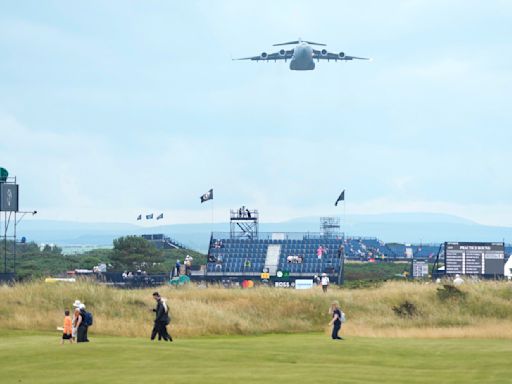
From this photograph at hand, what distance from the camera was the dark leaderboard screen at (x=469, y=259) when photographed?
8519 centimetres

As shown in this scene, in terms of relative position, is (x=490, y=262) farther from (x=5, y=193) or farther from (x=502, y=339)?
(x=502, y=339)

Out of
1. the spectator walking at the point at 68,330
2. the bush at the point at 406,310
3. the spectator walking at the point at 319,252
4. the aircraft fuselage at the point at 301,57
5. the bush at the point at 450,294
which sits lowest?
the spectator walking at the point at 68,330

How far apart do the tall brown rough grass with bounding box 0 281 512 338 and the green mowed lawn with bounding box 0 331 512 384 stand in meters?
9.91

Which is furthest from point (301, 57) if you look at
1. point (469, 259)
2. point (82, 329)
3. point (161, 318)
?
point (82, 329)

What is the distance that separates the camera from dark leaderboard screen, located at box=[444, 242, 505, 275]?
279 ft

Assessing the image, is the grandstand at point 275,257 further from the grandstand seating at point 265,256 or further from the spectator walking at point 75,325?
the spectator walking at point 75,325

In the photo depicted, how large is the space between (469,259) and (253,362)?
186ft

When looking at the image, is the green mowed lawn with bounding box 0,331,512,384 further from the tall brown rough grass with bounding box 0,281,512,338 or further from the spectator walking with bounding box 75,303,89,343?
the tall brown rough grass with bounding box 0,281,512,338

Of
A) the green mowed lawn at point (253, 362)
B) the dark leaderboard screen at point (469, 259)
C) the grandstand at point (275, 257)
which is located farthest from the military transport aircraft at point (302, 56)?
the green mowed lawn at point (253, 362)

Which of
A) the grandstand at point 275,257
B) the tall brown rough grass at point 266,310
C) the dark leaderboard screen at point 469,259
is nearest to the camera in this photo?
the tall brown rough grass at point 266,310

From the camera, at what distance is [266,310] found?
186 ft

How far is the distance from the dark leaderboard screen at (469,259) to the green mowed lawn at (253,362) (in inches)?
1871

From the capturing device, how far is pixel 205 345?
36438 millimetres

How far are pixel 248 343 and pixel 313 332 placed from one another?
14503mm
